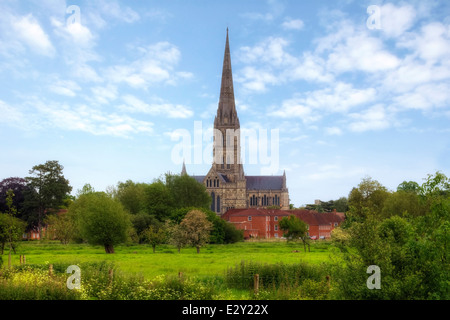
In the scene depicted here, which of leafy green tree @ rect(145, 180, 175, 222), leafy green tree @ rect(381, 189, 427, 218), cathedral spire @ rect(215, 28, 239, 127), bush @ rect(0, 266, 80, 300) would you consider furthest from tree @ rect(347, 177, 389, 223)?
cathedral spire @ rect(215, 28, 239, 127)

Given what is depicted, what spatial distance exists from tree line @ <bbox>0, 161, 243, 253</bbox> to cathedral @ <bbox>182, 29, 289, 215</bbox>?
39842mm

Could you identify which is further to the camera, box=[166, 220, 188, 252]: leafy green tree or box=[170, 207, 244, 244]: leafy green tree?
box=[170, 207, 244, 244]: leafy green tree

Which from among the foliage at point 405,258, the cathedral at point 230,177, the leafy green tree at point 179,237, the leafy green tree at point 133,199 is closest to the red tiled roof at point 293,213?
the leafy green tree at point 133,199

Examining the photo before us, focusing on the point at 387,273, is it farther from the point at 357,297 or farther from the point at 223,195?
the point at 223,195

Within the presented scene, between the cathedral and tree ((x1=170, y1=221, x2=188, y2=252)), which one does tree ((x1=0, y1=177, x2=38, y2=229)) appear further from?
the cathedral

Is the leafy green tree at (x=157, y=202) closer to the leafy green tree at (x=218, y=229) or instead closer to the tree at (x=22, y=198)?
the leafy green tree at (x=218, y=229)

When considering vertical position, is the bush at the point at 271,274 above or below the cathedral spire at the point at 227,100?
below

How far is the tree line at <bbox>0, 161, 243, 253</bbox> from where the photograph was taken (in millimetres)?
57719

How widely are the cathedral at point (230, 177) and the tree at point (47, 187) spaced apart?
60054mm

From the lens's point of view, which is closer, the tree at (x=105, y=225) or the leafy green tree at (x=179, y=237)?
the tree at (x=105, y=225)

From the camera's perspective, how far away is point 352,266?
60.7 ft

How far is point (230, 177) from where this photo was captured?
148 m

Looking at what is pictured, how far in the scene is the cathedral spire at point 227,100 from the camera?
152 m

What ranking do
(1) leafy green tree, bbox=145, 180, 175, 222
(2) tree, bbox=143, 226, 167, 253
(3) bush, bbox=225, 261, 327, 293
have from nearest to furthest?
(3) bush, bbox=225, 261, 327, 293
(2) tree, bbox=143, 226, 167, 253
(1) leafy green tree, bbox=145, 180, 175, 222
